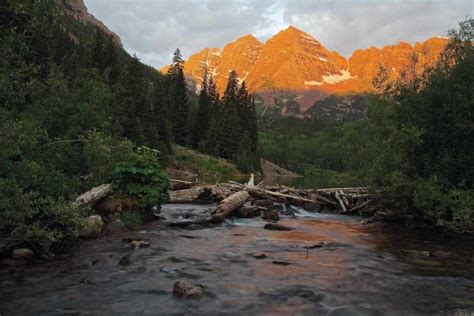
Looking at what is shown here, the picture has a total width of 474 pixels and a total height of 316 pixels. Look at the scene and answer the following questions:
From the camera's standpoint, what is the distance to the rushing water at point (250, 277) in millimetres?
8234

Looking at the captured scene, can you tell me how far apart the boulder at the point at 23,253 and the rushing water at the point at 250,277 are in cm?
69

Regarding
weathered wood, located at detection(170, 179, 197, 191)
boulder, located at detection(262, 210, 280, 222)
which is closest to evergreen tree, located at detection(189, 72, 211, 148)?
weathered wood, located at detection(170, 179, 197, 191)

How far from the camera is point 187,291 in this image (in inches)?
344

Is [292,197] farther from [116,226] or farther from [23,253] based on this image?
[23,253]

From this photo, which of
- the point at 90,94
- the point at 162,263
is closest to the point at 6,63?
the point at 162,263

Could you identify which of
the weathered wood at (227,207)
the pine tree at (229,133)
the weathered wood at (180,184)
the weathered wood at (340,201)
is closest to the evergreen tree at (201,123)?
the pine tree at (229,133)

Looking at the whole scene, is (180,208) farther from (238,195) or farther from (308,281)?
(308,281)

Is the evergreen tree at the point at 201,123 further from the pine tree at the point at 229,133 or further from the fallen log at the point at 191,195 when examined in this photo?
the fallen log at the point at 191,195

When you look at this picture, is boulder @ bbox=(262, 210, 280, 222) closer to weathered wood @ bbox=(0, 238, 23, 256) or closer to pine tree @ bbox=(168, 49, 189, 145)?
weathered wood @ bbox=(0, 238, 23, 256)

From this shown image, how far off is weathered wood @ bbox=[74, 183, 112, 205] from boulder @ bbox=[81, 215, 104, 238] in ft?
2.18

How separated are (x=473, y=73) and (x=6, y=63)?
66.6ft

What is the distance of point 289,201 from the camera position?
28562 millimetres

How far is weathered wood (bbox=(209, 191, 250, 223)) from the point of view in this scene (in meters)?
19.7

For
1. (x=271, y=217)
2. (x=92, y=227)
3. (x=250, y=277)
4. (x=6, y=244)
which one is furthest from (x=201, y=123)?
(x=250, y=277)
